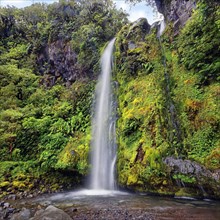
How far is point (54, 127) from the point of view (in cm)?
1316

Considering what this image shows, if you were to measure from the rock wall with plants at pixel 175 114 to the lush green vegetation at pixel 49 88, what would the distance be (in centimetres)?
277

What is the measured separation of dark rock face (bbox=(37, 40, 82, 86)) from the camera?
16984mm

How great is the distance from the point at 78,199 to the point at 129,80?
6415mm

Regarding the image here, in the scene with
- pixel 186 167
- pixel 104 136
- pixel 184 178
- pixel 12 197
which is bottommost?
pixel 12 197

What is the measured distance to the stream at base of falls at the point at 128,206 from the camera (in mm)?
5793

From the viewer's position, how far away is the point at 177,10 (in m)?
12.7

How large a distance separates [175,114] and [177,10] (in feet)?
22.6

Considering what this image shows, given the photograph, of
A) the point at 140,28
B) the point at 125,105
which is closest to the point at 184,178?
the point at 125,105

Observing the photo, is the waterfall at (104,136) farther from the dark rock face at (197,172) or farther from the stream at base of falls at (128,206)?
the dark rock face at (197,172)

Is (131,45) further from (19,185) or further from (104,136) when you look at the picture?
(19,185)

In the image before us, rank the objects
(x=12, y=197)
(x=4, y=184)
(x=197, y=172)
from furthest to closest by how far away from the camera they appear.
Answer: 1. (x=4, y=184)
2. (x=12, y=197)
3. (x=197, y=172)

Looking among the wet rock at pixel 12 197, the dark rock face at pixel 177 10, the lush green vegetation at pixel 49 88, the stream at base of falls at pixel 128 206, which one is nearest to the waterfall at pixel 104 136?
the lush green vegetation at pixel 49 88

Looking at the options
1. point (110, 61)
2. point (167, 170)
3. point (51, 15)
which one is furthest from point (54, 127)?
point (51, 15)

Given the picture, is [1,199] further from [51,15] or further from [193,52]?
[51,15]
